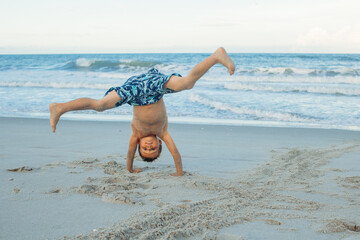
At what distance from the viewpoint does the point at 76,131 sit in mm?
7898

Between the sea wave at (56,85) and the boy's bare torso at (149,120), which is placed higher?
the boy's bare torso at (149,120)

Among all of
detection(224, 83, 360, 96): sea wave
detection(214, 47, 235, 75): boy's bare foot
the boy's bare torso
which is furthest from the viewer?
detection(224, 83, 360, 96): sea wave

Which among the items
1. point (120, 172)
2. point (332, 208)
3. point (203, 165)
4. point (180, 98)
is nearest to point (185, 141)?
point (203, 165)

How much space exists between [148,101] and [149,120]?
260 millimetres

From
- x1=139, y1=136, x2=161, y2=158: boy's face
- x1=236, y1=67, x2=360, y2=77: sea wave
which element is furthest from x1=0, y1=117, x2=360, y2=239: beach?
x1=236, y1=67, x2=360, y2=77: sea wave

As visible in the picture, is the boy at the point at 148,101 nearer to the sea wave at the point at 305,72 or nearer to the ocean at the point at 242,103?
the ocean at the point at 242,103

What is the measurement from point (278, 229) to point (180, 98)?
10.0 metres

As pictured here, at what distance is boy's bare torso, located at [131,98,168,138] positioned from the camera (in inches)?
187

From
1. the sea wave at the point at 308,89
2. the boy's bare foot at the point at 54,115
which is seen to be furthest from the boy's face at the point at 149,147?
the sea wave at the point at 308,89

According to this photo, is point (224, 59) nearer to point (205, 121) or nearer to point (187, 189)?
point (187, 189)

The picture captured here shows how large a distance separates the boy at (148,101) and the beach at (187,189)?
44 cm

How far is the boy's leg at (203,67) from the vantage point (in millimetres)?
4045

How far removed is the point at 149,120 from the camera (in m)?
4.77

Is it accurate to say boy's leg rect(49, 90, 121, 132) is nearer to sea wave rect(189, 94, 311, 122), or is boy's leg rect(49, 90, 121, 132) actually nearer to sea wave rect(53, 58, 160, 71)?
sea wave rect(189, 94, 311, 122)
